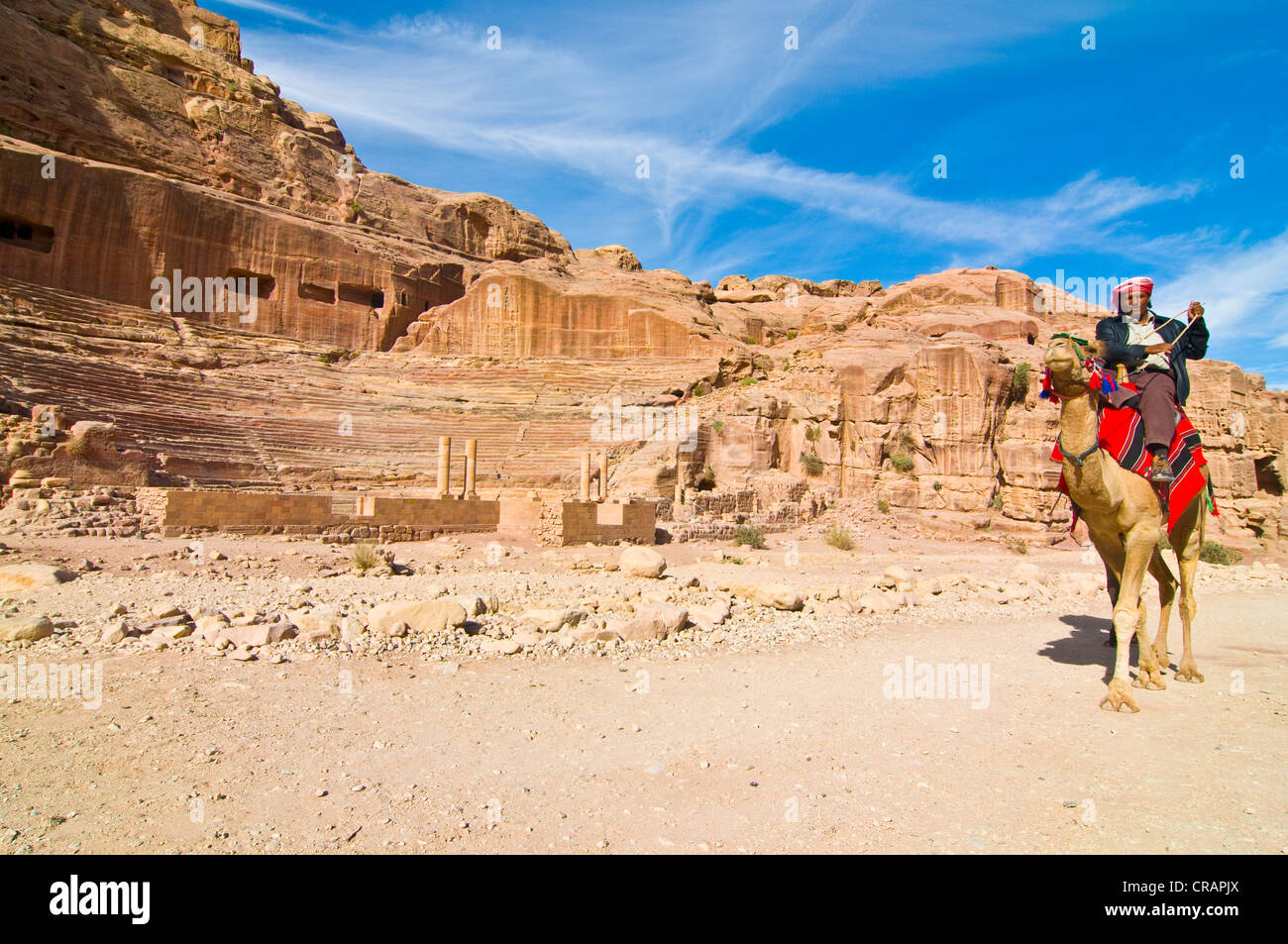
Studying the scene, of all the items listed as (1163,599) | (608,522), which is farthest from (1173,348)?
(608,522)

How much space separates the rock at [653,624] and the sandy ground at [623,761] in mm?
659

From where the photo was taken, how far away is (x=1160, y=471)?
21.9 ft

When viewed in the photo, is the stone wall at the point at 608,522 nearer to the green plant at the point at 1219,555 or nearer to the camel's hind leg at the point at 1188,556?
the camel's hind leg at the point at 1188,556

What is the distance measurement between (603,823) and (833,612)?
722 cm

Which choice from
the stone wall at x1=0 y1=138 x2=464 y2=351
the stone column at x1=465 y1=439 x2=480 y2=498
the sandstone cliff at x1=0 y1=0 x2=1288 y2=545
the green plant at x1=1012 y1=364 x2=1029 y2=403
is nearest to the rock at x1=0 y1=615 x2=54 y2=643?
the sandstone cliff at x1=0 y1=0 x2=1288 y2=545

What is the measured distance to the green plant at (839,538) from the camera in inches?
866

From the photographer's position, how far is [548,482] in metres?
26.4

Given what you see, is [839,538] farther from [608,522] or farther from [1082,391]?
[1082,391]

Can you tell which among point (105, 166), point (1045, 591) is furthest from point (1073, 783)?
point (105, 166)

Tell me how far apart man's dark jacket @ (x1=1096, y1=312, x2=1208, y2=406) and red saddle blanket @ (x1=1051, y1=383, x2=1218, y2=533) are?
37 centimetres

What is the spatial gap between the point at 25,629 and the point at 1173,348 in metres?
10.6

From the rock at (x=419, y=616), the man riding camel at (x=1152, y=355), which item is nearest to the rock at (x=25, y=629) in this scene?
the rock at (x=419, y=616)
